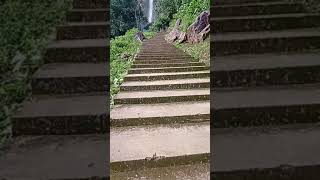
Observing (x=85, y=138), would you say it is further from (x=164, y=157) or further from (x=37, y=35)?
(x=37, y=35)

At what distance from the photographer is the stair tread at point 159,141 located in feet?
7.73

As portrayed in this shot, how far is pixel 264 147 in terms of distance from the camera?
173 cm

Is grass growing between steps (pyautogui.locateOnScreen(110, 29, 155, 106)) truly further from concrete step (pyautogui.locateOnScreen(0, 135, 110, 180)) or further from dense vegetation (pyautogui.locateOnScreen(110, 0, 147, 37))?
dense vegetation (pyautogui.locateOnScreen(110, 0, 147, 37))

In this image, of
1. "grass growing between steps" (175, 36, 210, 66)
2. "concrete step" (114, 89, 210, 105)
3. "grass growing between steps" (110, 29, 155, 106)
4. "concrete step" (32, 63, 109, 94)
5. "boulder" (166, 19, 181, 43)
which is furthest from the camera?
"boulder" (166, 19, 181, 43)

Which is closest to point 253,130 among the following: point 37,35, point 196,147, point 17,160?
point 196,147

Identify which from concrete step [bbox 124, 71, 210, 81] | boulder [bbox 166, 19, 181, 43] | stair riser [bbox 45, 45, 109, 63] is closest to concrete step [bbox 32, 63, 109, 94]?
stair riser [bbox 45, 45, 109, 63]

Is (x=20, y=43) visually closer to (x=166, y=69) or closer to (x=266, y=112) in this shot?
(x=266, y=112)

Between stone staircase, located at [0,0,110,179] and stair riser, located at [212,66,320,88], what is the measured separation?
0.72 meters

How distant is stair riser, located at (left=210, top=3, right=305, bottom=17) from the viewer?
3506mm

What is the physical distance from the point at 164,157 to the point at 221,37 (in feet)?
3.90

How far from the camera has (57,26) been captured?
3197 millimetres

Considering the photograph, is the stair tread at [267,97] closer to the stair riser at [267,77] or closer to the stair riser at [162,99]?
the stair riser at [267,77]

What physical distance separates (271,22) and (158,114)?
117 centimetres

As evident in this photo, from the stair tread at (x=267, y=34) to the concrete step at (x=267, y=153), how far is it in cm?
105
